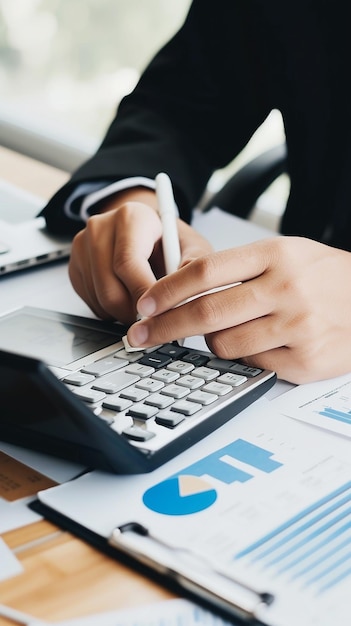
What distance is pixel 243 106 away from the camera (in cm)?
105

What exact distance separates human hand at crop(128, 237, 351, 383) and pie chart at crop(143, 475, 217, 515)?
130 millimetres

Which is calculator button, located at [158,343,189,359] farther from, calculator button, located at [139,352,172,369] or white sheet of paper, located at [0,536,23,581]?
white sheet of paper, located at [0,536,23,581]

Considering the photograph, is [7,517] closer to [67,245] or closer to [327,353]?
[327,353]

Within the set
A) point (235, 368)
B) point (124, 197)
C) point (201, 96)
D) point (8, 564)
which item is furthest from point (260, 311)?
point (201, 96)

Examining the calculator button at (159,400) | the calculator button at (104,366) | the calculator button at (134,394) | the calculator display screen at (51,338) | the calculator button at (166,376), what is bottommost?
the calculator button at (159,400)

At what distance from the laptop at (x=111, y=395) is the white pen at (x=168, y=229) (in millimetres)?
72

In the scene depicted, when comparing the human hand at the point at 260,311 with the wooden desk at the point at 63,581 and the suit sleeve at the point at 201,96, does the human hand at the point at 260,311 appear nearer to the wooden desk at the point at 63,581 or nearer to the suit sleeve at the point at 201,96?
the wooden desk at the point at 63,581

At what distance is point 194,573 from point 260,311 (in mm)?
226

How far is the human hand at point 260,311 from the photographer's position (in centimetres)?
54

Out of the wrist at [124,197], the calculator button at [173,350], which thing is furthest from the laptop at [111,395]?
the wrist at [124,197]

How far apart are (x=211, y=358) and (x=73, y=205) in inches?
15.1

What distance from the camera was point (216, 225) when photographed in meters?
0.92

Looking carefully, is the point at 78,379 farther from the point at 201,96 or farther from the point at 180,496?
the point at 201,96

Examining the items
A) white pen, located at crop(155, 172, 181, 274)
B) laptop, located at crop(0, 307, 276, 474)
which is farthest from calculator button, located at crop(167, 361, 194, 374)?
white pen, located at crop(155, 172, 181, 274)
